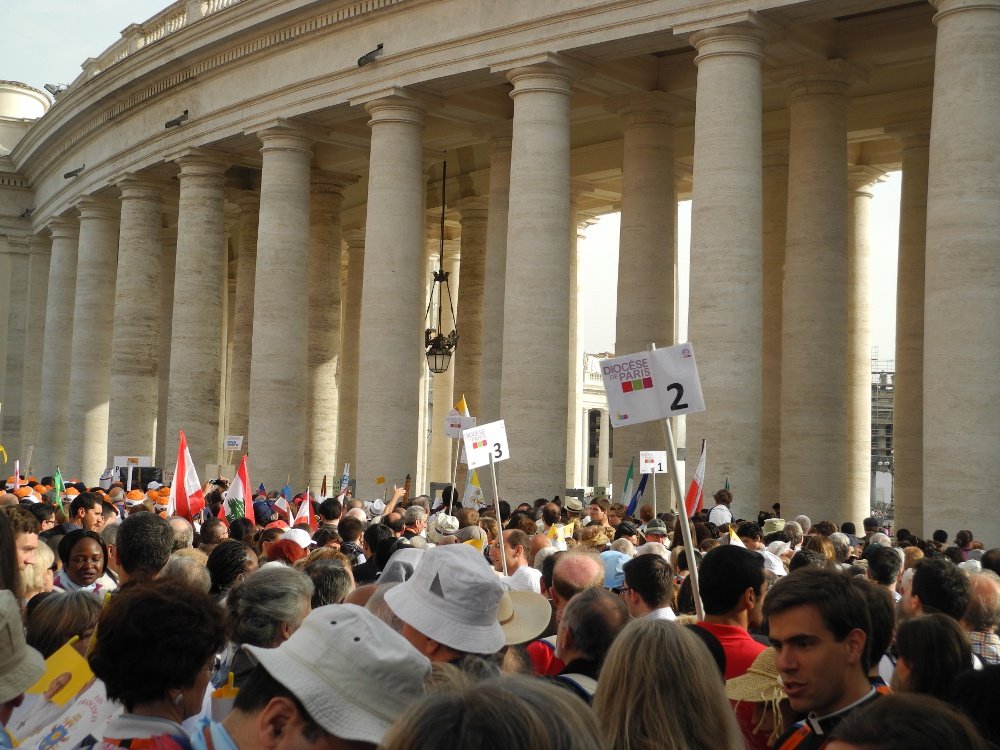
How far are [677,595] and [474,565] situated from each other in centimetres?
534

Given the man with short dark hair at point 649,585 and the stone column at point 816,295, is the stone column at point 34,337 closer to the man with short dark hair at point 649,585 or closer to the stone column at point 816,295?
the stone column at point 816,295

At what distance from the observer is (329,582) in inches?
380

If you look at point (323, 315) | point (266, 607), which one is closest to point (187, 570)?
point (266, 607)

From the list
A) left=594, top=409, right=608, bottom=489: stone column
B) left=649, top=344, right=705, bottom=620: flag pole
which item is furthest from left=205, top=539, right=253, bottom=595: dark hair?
left=594, top=409, right=608, bottom=489: stone column

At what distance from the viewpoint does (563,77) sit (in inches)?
1387

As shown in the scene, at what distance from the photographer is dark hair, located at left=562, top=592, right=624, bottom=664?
7.35 metres

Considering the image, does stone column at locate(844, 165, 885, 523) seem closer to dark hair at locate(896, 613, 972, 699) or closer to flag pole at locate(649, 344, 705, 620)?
flag pole at locate(649, 344, 705, 620)

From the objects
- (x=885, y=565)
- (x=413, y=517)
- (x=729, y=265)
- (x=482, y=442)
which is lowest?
(x=413, y=517)

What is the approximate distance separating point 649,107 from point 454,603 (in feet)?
110

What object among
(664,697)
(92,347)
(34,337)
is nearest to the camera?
(664,697)

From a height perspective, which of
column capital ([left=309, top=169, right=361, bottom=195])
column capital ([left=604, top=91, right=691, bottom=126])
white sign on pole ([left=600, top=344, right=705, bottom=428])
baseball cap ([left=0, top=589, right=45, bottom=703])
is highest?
column capital ([left=604, top=91, right=691, bottom=126])

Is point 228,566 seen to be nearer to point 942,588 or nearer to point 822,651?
point 942,588

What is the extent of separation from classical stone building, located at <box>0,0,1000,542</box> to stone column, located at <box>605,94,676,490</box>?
0.28 feet

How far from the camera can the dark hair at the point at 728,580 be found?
26.8 ft
